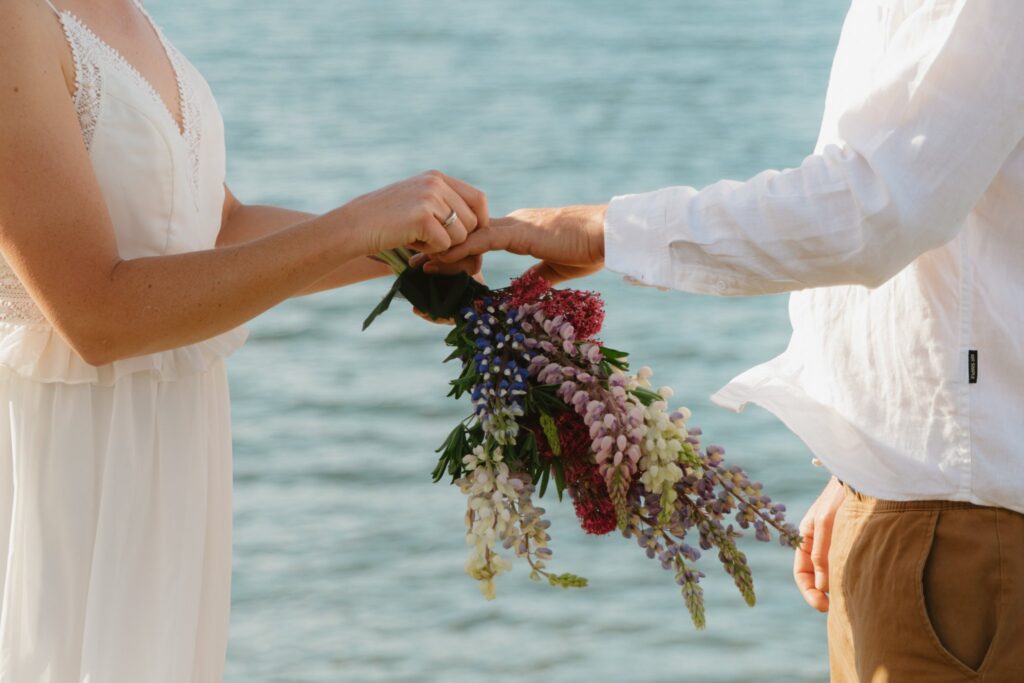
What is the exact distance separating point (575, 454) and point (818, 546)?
1.62 ft

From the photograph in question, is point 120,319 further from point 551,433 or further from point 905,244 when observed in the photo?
point 905,244

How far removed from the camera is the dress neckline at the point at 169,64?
201 centimetres

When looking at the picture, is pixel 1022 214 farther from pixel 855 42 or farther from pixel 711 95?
pixel 711 95

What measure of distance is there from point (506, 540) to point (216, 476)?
56 cm

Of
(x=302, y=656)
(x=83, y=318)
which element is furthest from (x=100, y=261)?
(x=302, y=656)

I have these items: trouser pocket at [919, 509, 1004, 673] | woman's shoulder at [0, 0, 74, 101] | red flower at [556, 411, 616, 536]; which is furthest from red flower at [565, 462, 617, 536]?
woman's shoulder at [0, 0, 74, 101]

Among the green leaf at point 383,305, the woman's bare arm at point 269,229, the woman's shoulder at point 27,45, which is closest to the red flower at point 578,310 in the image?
the green leaf at point 383,305

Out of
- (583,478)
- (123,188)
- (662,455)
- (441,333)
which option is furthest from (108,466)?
(441,333)

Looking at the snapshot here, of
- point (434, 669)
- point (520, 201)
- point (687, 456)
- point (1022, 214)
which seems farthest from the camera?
point (520, 201)

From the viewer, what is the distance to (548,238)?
2123 millimetres

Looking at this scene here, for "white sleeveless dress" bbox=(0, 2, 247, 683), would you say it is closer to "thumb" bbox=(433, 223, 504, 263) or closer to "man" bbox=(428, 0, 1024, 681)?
"thumb" bbox=(433, 223, 504, 263)

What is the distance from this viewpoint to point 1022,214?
1.82 metres

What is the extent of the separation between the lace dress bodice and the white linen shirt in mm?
645

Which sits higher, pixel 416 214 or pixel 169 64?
pixel 169 64
